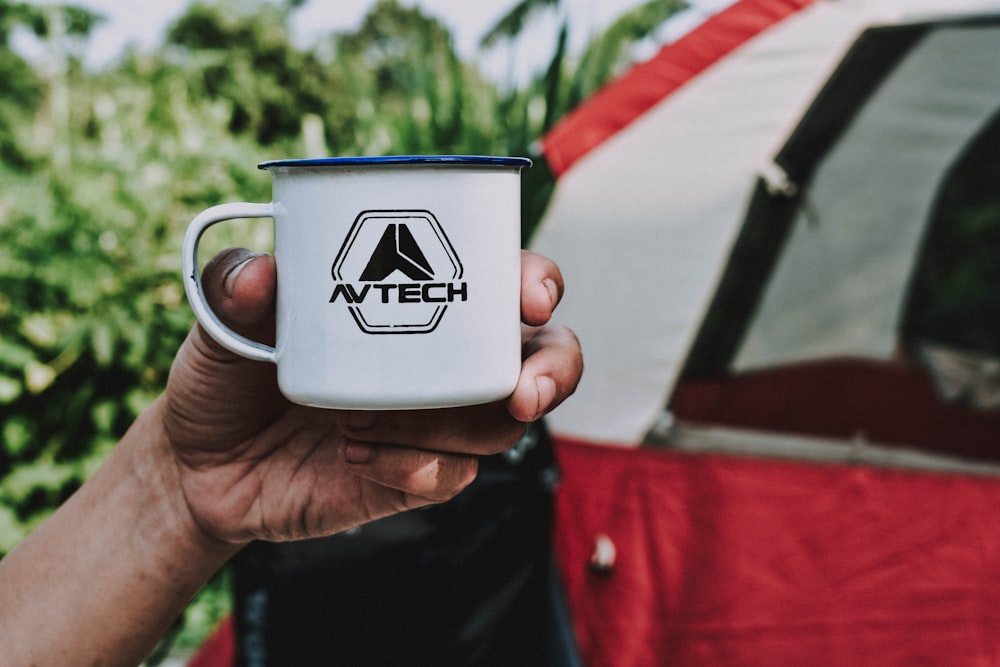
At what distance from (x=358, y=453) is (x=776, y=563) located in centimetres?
101

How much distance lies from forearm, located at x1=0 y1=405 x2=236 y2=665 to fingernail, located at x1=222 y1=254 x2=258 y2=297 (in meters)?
0.23

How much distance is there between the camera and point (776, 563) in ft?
4.80

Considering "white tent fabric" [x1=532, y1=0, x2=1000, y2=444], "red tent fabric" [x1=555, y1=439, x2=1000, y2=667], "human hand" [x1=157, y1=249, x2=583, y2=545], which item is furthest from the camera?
"white tent fabric" [x1=532, y1=0, x2=1000, y2=444]

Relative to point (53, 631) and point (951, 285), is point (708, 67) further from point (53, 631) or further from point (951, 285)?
point (951, 285)

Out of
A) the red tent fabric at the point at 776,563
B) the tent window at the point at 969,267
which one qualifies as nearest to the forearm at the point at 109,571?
the red tent fabric at the point at 776,563

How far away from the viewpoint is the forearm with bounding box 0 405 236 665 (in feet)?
2.56

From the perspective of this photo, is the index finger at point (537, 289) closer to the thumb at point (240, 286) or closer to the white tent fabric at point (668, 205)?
the thumb at point (240, 286)

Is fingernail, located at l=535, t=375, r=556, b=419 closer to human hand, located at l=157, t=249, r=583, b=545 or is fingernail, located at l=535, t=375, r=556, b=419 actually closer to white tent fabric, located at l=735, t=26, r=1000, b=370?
human hand, located at l=157, t=249, r=583, b=545

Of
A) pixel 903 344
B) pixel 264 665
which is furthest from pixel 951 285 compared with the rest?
pixel 264 665

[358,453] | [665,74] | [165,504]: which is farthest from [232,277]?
[665,74]

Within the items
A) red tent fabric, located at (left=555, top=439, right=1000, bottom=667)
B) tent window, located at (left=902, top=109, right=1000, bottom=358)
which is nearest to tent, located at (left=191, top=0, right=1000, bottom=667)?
red tent fabric, located at (left=555, top=439, right=1000, bottom=667)

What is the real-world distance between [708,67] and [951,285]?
2.95 meters

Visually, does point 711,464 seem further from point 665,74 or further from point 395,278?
point 395,278

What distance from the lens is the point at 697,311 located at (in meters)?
1.60
